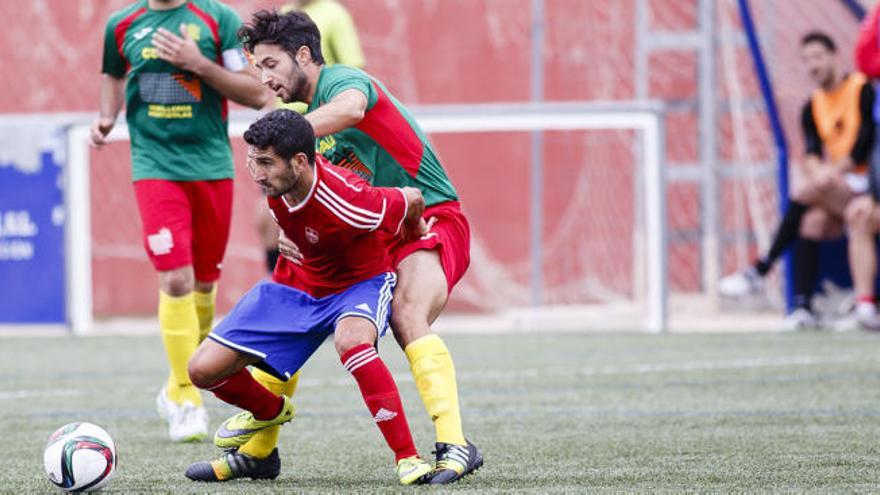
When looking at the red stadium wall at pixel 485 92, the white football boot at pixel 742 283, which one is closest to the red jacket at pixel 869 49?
the white football boot at pixel 742 283

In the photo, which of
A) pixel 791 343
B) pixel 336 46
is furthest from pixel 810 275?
pixel 336 46

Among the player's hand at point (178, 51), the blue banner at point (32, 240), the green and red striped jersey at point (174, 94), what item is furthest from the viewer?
the blue banner at point (32, 240)

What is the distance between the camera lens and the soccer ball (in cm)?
436

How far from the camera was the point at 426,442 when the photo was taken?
561 centimetres

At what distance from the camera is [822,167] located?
10.9 m

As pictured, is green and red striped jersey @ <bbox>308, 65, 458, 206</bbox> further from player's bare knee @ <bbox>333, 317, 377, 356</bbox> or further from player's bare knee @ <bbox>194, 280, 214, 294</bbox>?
player's bare knee @ <bbox>194, 280, 214, 294</bbox>

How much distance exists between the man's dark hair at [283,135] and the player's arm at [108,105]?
2095 millimetres

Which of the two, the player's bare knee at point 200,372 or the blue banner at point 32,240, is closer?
the player's bare knee at point 200,372

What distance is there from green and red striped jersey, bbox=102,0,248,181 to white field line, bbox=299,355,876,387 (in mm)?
1934

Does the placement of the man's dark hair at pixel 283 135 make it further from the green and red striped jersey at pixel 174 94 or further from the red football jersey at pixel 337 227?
the green and red striped jersey at pixel 174 94

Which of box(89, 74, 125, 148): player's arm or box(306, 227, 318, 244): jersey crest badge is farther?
box(89, 74, 125, 148): player's arm

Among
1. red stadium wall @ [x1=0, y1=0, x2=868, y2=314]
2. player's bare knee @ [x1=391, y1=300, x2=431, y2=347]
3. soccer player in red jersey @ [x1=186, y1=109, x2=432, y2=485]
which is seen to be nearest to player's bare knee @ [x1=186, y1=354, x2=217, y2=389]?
soccer player in red jersey @ [x1=186, y1=109, x2=432, y2=485]

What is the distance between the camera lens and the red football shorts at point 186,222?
→ 19.9 ft

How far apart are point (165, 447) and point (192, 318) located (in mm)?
705
